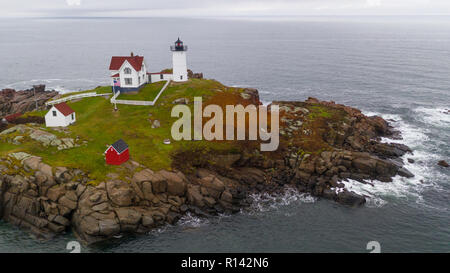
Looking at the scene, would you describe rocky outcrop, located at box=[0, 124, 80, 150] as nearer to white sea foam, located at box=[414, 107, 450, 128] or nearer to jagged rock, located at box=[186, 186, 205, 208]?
jagged rock, located at box=[186, 186, 205, 208]

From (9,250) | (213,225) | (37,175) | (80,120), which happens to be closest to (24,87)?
(80,120)

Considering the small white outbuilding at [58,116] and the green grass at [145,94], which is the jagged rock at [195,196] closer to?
the small white outbuilding at [58,116]

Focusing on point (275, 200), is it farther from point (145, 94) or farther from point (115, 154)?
point (145, 94)

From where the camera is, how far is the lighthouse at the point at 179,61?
7144 cm

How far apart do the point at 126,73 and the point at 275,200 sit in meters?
41.7

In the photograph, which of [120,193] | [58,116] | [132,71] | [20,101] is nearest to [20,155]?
[58,116]

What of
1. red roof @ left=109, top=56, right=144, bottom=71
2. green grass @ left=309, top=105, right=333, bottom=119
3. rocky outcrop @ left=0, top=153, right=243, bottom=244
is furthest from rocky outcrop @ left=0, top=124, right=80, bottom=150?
green grass @ left=309, top=105, right=333, bottom=119

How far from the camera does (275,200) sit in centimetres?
4512

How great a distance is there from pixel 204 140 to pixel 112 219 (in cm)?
2015

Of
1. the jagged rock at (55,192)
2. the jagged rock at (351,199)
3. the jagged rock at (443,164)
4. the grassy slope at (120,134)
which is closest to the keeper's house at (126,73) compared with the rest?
the grassy slope at (120,134)

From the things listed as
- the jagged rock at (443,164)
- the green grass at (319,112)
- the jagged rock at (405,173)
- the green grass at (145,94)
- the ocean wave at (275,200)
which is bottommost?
the ocean wave at (275,200)

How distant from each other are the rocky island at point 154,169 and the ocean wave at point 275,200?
100 centimetres

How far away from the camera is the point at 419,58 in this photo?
15025 centimetres

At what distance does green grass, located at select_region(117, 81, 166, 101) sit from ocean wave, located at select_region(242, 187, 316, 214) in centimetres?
3289
